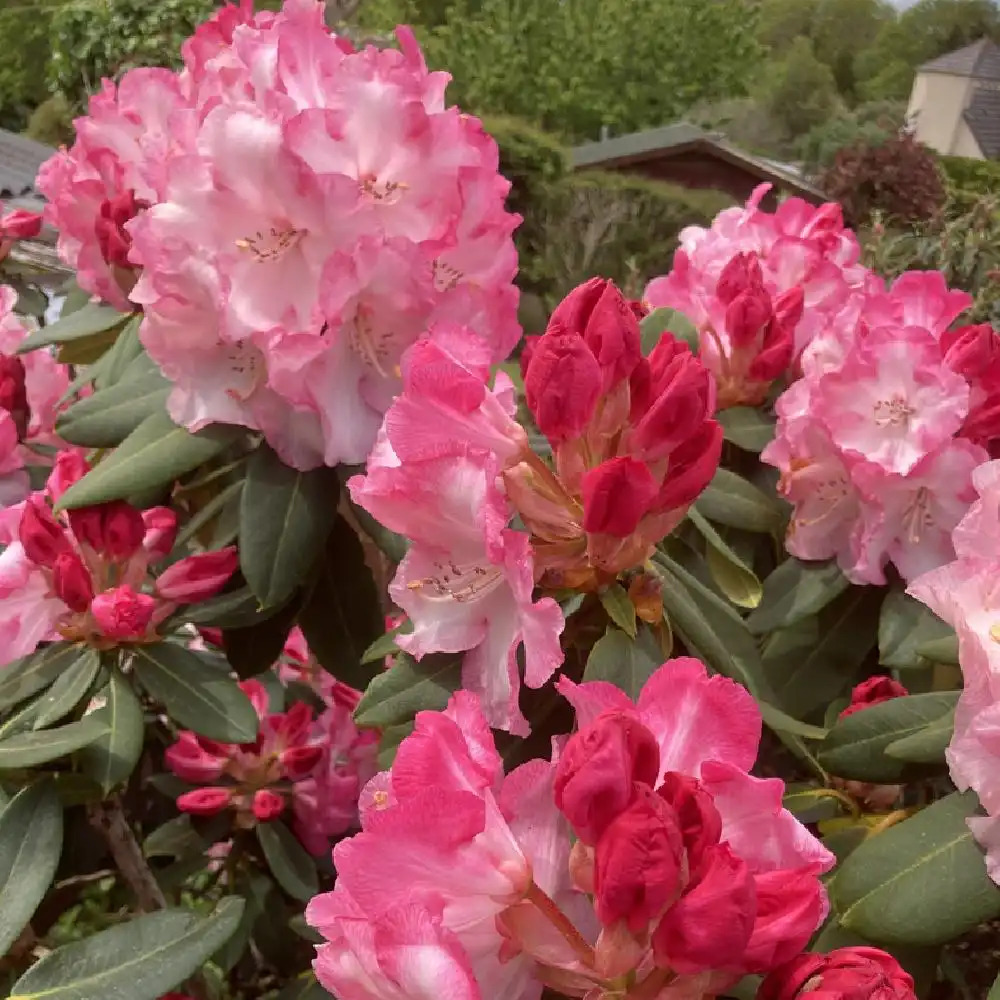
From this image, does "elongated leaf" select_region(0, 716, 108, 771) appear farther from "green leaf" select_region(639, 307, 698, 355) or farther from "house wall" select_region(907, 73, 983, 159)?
"house wall" select_region(907, 73, 983, 159)

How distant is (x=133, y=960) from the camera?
0.76 meters

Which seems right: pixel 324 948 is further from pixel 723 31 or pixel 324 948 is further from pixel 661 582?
pixel 723 31

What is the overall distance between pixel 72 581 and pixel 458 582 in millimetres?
395

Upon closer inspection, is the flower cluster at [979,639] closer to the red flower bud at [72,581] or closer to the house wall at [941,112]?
the red flower bud at [72,581]

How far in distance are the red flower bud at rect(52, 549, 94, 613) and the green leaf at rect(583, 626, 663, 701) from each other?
465 millimetres

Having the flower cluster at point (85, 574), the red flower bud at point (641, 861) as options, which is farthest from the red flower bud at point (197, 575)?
the red flower bud at point (641, 861)

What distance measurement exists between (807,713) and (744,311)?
399 millimetres

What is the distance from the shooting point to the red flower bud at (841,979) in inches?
15.2

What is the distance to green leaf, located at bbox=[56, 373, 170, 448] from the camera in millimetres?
899

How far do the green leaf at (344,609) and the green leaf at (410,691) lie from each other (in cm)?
35

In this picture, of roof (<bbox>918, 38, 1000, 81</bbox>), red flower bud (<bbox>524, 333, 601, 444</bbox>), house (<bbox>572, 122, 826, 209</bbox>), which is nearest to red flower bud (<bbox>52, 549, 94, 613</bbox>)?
red flower bud (<bbox>524, 333, 601, 444</bbox>)

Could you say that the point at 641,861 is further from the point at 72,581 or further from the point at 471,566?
the point at 72,581

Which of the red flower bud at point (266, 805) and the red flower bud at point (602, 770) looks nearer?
the red flower bud at point (602, 770)

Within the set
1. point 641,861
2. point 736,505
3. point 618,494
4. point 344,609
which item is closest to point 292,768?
point 344,609
